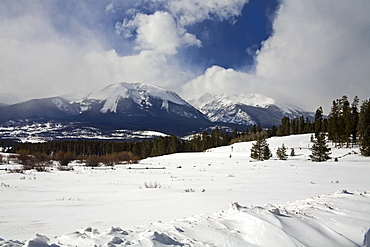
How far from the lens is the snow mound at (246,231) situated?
3691mm

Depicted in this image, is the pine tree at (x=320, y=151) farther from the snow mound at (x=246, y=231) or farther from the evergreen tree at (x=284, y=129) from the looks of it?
the evergreen tree at (x=284, y=129)

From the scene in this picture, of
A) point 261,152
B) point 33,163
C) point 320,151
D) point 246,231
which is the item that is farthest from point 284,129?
point 246,231

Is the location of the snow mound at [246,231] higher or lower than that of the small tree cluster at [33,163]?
higher

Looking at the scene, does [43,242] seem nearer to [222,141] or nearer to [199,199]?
[199,199]

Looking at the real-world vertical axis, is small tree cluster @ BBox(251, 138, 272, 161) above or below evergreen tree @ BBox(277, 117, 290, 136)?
below

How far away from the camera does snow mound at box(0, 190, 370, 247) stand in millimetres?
3691

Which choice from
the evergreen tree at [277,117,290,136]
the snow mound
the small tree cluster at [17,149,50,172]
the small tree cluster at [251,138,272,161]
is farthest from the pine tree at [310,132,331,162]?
the evergreen tree at [277,117,290,136]

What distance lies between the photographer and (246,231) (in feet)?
14.7

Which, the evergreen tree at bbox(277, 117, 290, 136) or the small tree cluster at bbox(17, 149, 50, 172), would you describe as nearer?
the small tree cluster at bbox(17, 149, 50, 172)

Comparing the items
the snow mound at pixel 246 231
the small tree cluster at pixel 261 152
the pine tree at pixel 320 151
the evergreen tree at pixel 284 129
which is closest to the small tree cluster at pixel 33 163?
the snow mound at pixel 246 231

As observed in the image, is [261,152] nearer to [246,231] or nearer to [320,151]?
[320,151]

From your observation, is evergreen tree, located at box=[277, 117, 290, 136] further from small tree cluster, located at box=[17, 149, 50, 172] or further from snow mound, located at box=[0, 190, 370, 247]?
snow mound, located at box=[0, 190, 370, 247]

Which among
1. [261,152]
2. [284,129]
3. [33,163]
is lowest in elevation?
[33,163]

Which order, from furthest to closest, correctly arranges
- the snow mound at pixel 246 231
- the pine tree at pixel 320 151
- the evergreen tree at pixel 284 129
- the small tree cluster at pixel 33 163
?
1. the evergreen tree at pixel 284 129
2. the pine tree at pixel 320 151
3. the small tree cluster at pixel 33 163
4. the snow mound at pixel 246 231
